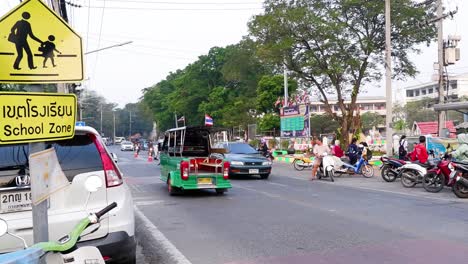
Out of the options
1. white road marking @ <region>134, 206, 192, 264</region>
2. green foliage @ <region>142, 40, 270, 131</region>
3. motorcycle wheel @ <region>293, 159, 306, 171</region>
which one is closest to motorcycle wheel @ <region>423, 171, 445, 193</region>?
white road marking @ <region>134, 206, 192, 264</region>

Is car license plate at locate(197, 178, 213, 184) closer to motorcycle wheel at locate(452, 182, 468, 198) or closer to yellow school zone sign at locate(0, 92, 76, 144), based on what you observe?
motorcycle wheel at locate(452, 182, 468, 198)

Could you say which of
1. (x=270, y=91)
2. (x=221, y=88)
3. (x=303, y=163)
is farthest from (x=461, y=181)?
(x=221, y=88)

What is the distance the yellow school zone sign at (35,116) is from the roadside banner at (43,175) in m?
0.12

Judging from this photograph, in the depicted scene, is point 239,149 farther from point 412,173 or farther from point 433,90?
point 433,90

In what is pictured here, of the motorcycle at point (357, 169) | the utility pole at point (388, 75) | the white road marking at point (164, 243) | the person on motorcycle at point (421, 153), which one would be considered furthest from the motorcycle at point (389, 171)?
the white road marking at point (164, 243)

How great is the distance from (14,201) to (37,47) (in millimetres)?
1820

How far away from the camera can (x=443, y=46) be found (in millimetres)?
23359

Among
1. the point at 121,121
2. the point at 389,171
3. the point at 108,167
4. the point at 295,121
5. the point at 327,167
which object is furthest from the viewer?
the point at 121,121

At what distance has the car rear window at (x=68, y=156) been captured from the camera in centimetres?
452

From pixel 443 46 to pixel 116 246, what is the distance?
22.3 m

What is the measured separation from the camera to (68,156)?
15.8 feet

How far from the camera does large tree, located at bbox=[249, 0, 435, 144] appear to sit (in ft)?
90.4

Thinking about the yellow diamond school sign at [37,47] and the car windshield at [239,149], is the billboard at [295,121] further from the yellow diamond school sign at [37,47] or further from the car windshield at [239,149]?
the yellow diamond school sign at [37,47]

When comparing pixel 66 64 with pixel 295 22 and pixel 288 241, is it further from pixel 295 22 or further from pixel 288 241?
pixel 295 22
